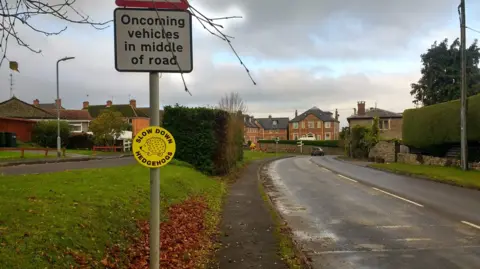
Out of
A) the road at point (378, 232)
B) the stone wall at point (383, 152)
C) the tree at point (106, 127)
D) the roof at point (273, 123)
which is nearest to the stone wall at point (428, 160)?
the stone wall at point (383, 152)

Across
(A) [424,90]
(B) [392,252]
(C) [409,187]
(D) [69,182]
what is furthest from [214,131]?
(A) [424,90]

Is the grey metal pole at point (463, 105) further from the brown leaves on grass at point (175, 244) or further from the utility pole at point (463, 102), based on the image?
the brown leaves on grass at point (175, 244)

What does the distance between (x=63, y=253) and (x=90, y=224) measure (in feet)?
4.39

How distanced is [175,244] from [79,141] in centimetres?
5023

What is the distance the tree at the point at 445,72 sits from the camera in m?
51.3

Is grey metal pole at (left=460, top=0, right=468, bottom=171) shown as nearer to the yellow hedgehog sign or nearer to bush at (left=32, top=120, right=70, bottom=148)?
the yellow hedgehog sign

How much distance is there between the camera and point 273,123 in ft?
451

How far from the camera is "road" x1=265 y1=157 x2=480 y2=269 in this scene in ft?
23.1

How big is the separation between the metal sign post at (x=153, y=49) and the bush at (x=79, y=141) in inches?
2059

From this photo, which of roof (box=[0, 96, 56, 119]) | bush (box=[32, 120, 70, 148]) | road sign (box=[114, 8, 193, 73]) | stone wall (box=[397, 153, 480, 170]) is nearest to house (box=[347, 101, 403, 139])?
stone wall (box=[397, 153, 480, 170])

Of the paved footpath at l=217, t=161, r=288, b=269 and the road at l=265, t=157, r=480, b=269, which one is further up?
the paved footpath at l=217, t=161, r=288, b=269

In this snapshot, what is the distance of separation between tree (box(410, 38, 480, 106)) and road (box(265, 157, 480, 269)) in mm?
40791

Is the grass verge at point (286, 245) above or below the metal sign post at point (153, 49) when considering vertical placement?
below

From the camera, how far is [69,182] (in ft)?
32.8
